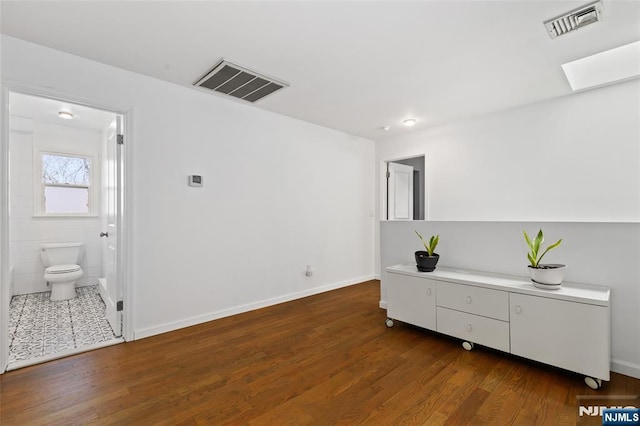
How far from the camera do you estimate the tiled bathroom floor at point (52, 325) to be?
2.54m

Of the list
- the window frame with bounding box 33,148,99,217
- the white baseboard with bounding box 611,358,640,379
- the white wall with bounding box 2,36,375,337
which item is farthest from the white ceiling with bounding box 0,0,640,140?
the window frame with bounding box 33,148,99,217

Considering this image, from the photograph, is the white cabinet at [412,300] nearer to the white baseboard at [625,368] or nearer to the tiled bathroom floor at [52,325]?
the white baseboard at [625,368]

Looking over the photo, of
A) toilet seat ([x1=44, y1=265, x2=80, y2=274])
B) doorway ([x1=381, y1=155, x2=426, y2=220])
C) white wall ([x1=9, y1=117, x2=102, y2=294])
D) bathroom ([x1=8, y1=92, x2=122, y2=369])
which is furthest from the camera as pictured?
doorway ([x1=381, y1=155, x2=426, y2=220])

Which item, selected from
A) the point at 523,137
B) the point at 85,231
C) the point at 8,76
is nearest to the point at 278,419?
the point at 8,76

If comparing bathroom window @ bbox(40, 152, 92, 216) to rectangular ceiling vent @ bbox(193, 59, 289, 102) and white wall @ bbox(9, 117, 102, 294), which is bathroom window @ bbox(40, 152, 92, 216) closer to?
white wall @ bbox(9, 117, 102, 294)

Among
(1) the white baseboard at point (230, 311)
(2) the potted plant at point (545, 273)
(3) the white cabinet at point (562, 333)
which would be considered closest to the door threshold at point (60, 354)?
(1) the white baseboard at point (230, 311)

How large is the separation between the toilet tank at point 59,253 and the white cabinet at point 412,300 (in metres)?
4.59

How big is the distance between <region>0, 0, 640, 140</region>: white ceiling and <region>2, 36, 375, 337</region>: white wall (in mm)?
240

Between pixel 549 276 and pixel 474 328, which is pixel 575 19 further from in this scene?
pixel 474 328

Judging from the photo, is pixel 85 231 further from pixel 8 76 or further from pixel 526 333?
pixel 526 333

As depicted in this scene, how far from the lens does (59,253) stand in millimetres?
4273

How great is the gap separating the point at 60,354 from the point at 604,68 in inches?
218

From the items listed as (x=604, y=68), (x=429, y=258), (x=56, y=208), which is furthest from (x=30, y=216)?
(x=604, y=68)

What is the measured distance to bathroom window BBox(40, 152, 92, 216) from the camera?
4535 mm
